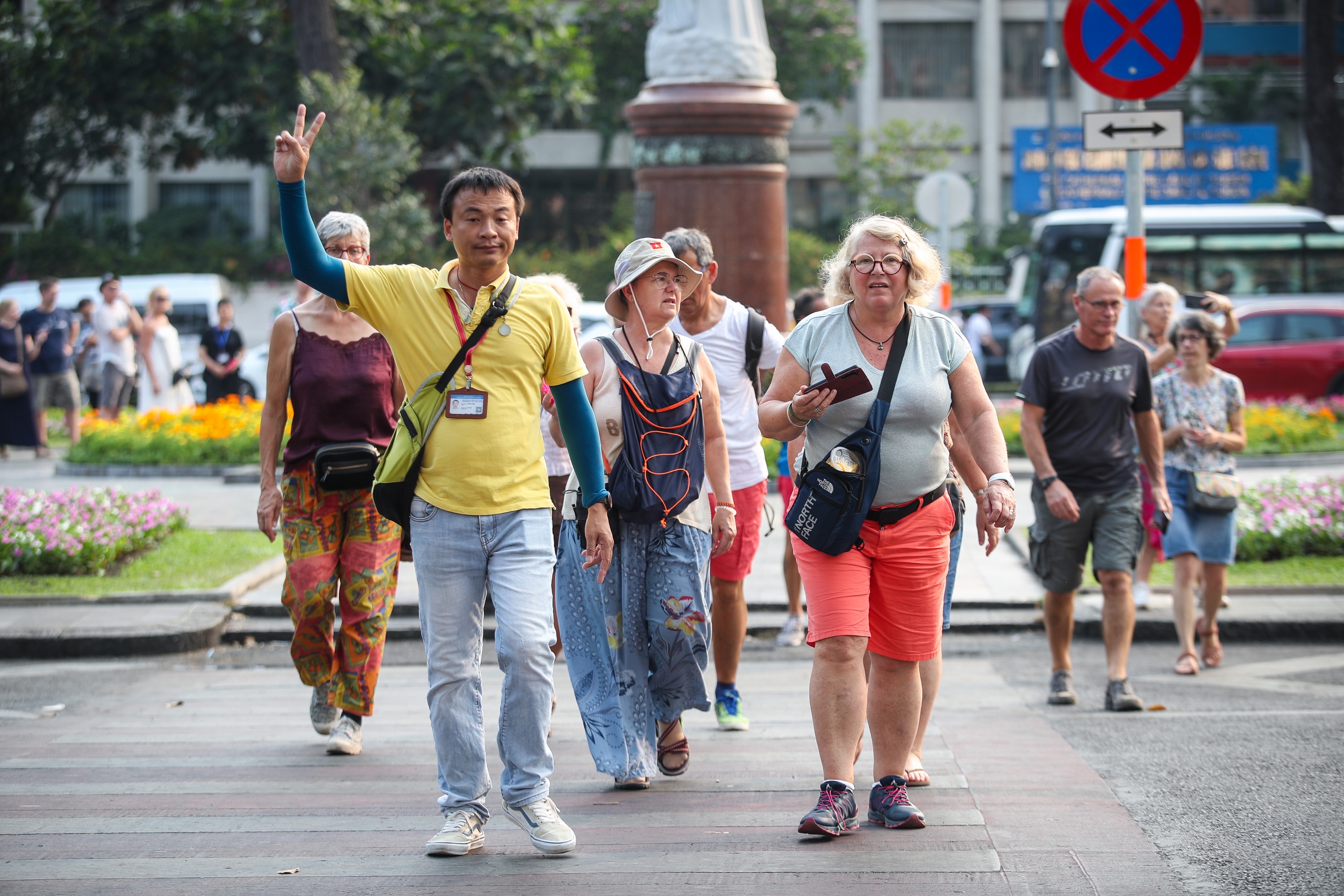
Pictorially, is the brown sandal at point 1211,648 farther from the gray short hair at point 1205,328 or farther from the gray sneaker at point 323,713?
the gray sneaker at point 323,713

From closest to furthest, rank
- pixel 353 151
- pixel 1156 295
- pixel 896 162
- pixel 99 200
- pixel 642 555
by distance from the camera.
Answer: pixel 642 555 < pixel 1156 295 < pixel 353 151 < pixel 896 162 < pixel 99 200

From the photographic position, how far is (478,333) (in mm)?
4312

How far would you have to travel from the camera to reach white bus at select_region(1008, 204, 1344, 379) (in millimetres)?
25047

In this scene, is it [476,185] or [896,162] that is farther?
[896,162]

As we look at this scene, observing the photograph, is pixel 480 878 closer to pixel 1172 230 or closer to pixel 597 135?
pixel 1172 230

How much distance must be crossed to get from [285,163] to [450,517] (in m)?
1.10

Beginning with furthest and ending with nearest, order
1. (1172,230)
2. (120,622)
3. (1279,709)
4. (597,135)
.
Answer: (597,135) < (1172,230) < (120,622) < (1279,709)

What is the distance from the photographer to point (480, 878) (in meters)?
4.15

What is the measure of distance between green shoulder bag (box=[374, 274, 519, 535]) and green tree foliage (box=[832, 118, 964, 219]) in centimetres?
3228

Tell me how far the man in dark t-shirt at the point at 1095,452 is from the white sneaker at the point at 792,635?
1.76 metres

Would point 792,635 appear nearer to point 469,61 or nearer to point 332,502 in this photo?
point 332,502

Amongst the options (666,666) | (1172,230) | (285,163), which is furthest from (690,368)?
(1172,230)

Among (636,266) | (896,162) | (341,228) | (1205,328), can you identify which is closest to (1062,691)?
(1205,328)

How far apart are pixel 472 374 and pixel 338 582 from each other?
1.88 meters
